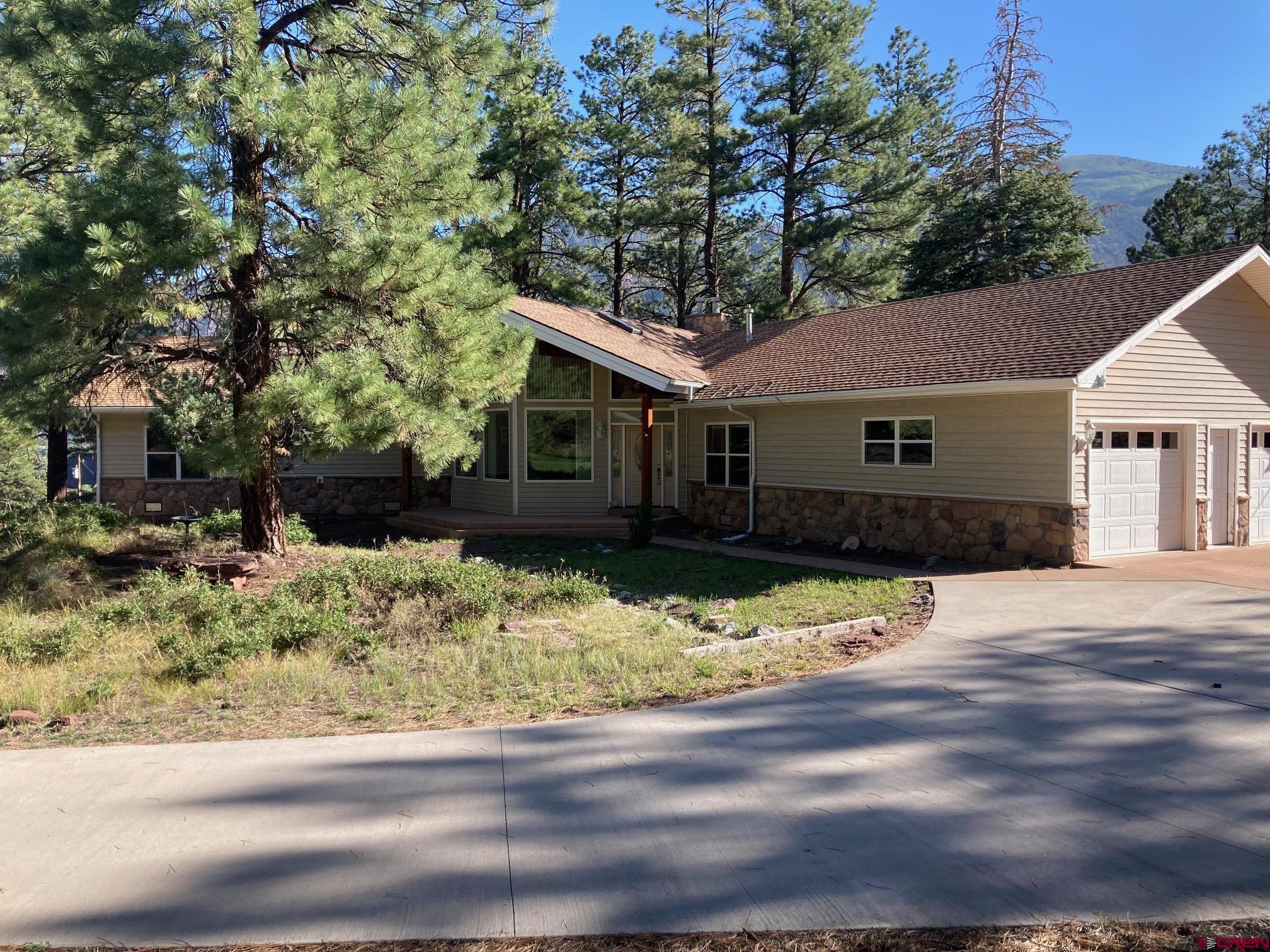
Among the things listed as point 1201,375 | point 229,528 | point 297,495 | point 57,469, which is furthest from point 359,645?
point 57,469

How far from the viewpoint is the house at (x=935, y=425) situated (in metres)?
13.0

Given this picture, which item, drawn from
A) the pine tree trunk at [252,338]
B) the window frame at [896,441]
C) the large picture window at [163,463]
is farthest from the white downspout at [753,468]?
the large picture window at [163,463]

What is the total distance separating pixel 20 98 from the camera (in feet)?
59.6

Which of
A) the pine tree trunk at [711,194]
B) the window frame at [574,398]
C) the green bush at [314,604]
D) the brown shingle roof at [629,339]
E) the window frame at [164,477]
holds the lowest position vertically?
the green bush at [314,604]

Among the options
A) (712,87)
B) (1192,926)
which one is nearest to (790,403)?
(1192,926)

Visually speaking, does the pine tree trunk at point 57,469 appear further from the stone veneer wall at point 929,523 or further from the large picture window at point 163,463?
the stone veneer wall at point 929,523

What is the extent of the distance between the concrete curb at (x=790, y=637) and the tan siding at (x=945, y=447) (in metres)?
4.93

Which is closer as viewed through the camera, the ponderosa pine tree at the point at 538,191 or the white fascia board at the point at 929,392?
the white fascia board at the point at 929,392

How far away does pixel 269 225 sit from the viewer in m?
11.2

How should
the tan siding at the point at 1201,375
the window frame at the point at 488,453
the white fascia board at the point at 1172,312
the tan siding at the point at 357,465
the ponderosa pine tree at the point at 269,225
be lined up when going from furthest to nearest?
the tan siding at the point at 357,465 < the window frame at the point at 488,453 < the tan siding at the point at 1201,375 < the white fascia board at the point at 1172,312 < the ponderosa pine tree at the point at 269,225

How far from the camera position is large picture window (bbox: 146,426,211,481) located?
21672 mm

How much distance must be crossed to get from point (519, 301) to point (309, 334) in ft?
27.7

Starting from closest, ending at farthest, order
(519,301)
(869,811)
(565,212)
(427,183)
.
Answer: (869,811) → (427,183) → (519,301) → (565,212)

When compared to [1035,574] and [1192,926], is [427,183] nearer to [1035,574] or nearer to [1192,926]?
[1035,574]
